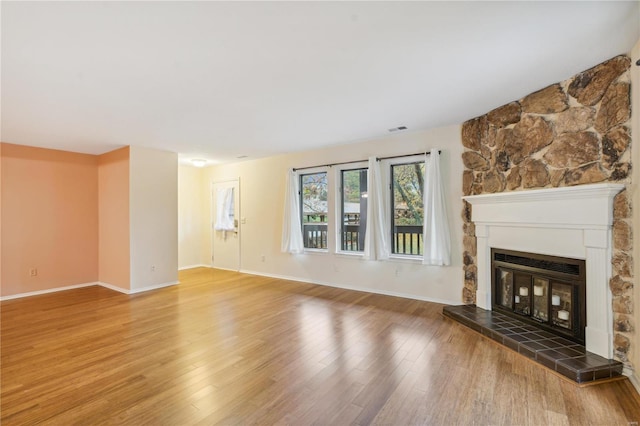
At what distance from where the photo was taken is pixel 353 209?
17.3 ft

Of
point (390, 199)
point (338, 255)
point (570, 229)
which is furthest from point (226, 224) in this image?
point (570, 229)

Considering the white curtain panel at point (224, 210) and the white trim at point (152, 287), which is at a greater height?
the white curtain panel at point (224, 210)

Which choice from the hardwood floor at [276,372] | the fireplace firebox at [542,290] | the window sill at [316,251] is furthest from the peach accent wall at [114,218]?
the fireplace firebox at [542,290]

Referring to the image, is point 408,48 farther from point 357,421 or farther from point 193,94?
point 357,421

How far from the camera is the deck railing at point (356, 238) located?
4.62 metres

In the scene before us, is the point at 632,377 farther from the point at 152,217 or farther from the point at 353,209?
the point at 152,217

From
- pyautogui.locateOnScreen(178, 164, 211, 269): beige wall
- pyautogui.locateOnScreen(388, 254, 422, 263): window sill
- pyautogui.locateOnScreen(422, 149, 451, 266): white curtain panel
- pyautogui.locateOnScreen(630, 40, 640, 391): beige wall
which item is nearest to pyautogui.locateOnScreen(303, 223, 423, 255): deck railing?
pyautogui.locateOnScreen(388, 254, 422, 263): window sill

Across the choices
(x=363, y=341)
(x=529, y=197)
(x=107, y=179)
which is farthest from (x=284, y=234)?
(x=529, y=197)

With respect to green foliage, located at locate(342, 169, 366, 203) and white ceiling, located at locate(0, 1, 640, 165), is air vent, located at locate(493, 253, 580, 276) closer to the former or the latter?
white ceiling, located at locate(0, 1, 640, 165)

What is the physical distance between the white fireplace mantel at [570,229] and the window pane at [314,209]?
9.13 ft

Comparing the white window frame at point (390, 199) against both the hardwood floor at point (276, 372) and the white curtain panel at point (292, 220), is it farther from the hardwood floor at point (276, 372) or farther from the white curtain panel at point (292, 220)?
the white curtain panel at point (292, 220)

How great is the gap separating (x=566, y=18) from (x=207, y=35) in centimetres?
235

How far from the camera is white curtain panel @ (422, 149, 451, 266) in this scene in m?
4.09

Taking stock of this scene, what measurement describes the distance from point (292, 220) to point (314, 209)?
49 cm
